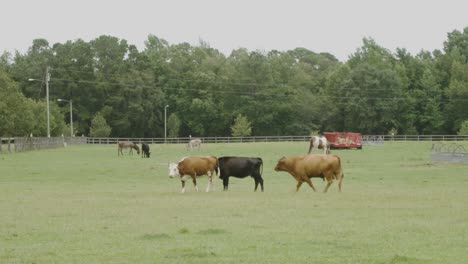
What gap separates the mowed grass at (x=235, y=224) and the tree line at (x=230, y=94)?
315 ft

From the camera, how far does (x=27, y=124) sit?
74.7m

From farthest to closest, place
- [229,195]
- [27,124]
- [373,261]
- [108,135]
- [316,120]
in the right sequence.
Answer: [316,120] → [108,135] → [27,124] → [229,195] → [373,261]

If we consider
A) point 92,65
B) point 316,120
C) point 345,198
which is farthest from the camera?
point 316,120

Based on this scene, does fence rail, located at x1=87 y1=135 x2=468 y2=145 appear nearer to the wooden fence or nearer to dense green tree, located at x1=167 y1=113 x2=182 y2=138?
dense green tree, located at x1=167 y1=113 x2=182 y2=138

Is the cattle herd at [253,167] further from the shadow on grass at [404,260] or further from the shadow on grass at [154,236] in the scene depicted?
the shadow on grass at [404,260]

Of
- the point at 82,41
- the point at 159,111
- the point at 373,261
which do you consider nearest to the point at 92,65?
the point at 82,41

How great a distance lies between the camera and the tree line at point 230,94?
12700 centimetres

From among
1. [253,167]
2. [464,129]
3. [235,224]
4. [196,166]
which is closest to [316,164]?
[253,167]

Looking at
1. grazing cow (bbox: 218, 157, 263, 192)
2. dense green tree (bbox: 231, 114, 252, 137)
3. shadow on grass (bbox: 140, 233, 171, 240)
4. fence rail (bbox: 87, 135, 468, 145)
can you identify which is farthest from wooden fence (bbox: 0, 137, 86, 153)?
shadow on grass (bbox: 140, 233, 171, 240)

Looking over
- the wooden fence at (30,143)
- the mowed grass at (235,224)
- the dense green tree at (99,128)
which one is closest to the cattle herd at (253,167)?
the mowed grass at (235,224)

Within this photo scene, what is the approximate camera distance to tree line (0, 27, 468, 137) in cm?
12700

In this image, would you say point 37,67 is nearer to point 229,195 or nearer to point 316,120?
point 316,120

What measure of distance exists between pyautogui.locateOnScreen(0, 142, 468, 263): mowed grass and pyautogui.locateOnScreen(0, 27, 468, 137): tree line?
315ft

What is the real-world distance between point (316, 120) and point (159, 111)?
2772 cm
